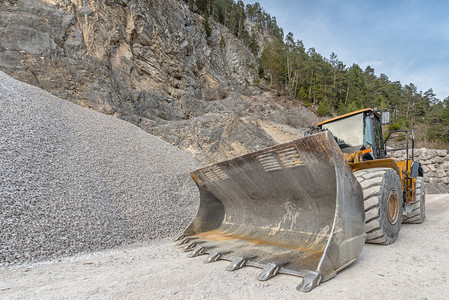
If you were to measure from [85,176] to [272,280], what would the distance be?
445cm

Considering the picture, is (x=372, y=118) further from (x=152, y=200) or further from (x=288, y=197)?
(x=152, y=200)

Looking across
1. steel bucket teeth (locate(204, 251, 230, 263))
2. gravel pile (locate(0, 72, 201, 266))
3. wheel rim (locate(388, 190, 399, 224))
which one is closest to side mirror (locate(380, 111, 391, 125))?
wheel rim (locate(388, 190, 399, 224))

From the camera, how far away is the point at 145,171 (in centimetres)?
622

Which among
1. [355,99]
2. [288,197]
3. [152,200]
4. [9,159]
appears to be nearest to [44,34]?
[9,159]

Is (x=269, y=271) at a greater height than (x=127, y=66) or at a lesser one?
lesser

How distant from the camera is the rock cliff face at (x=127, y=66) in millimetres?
11633

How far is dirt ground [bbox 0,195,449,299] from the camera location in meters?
1.63

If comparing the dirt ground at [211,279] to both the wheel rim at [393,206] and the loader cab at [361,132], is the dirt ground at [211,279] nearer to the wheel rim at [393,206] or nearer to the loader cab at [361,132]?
the wheel rim at [393,206]

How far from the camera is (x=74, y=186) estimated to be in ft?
14.5

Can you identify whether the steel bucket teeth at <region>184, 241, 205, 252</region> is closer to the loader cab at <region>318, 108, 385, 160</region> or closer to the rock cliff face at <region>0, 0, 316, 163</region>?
the loader cab at <region>318, 108, 385, 160</region>

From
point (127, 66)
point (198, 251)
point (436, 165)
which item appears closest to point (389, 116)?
point (198, 251)

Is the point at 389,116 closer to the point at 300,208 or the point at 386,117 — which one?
the point at 386,117

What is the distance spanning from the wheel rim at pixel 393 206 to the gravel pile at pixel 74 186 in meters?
3.36

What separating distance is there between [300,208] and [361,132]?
2.20 metres
